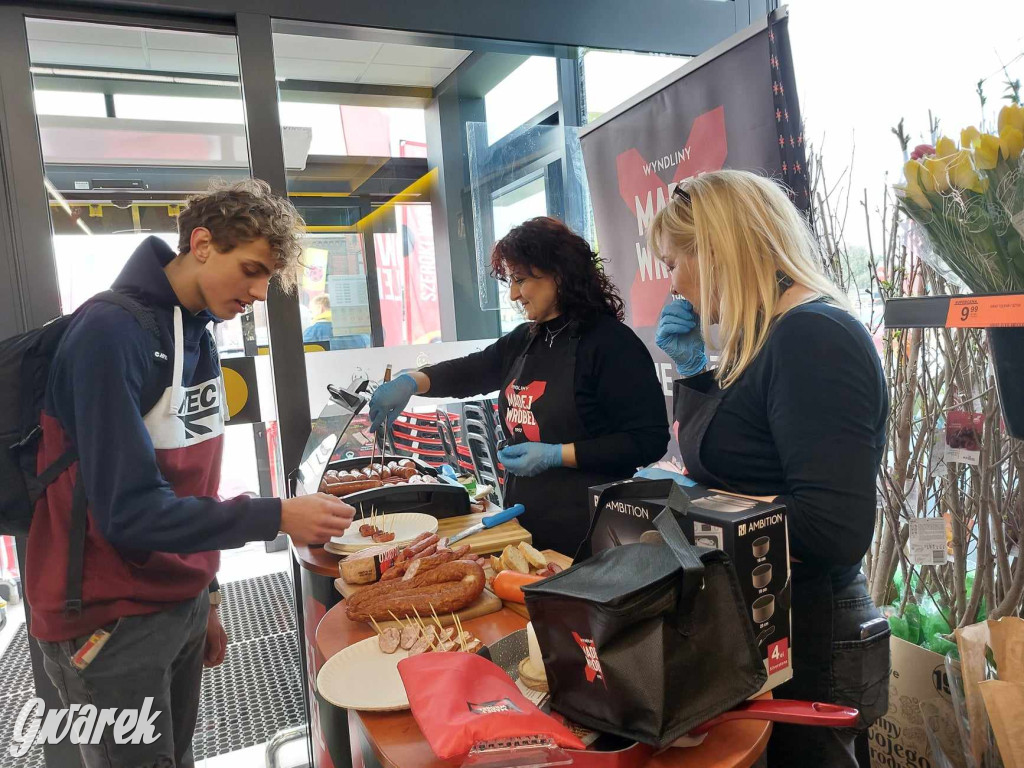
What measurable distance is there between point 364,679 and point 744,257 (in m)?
1.13

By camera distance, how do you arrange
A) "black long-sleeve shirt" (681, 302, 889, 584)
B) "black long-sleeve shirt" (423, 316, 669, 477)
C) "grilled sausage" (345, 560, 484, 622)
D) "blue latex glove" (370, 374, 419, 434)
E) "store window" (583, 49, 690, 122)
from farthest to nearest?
"store window" (583, 49, 690, 122)
"blue latex glove" (370, 374, 419, 434)
"black long-sleeve shirt" (423, 316, 669, 477)
"grilled sausage" (345, 560, 484, 622)
"black long-sleeve shirt" (681, 302, 889, 584)

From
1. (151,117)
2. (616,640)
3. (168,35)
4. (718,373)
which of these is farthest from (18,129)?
(616,640)

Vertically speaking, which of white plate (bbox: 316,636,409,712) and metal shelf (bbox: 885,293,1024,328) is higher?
metal shelf (bbox: 885,293,1024,328)

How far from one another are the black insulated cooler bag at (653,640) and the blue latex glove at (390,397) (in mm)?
1782

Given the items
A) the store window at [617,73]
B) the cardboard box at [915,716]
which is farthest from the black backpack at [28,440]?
the store window at [617,73]

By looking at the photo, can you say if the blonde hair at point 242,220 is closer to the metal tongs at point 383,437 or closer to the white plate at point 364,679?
the metal tongs at point 383,437

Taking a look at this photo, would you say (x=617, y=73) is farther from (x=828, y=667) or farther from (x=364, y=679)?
(x=364, y=679)

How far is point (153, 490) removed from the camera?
154cm

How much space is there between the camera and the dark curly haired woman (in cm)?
228

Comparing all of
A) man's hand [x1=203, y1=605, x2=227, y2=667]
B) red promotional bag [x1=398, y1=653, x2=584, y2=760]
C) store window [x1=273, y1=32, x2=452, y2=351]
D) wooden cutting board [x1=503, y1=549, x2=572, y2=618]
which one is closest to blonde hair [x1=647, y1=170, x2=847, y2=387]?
wooden cutting board [x1=503, y1=549, x2=572, y2=618]

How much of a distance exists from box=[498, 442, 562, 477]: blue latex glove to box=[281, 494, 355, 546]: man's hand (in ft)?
2.37

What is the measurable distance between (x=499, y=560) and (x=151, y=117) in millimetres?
2328

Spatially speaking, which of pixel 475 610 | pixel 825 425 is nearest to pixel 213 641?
pixel 475 610

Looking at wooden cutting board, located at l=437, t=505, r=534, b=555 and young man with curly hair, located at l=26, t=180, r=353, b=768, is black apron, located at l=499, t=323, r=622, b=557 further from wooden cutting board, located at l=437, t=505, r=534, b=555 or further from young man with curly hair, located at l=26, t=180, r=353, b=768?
young man with curly hair, located at l=26, t=180, r=353, b=768
